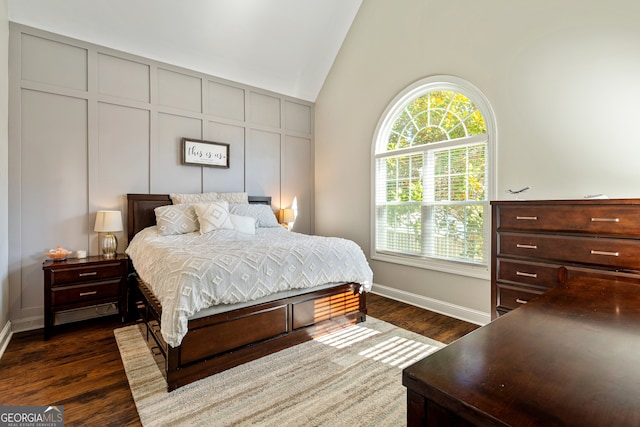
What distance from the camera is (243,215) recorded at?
383cm

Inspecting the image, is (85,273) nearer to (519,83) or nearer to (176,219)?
(176,219)

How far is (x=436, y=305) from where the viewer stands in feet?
11.4

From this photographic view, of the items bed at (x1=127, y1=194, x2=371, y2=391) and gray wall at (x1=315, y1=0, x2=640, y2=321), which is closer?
bed at (x1=127, y1=194, x2=371, y2=391)

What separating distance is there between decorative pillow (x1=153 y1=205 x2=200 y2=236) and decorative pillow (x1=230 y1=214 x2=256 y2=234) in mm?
399

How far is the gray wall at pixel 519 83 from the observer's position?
2.32 meters

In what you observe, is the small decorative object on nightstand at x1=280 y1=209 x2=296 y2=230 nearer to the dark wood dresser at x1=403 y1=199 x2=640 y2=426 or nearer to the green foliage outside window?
the green foliage outside window

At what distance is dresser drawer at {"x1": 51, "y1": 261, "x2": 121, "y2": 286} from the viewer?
110 inches

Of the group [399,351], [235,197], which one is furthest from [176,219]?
[399,351]

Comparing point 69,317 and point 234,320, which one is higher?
point 234,320

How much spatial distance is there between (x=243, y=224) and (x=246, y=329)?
147 centimetres

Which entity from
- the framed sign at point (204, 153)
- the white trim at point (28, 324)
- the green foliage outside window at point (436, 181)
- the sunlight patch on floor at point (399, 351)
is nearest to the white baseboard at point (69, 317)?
the white trim at point (28, 324)

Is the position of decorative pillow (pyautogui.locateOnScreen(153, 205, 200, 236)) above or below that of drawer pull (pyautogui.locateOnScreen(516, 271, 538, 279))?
above

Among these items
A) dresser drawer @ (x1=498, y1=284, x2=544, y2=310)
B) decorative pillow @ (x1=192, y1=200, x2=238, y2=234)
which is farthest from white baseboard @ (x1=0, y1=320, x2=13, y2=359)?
dresser drawer @ (x1=498, y1=284, x2=544, y2=310)

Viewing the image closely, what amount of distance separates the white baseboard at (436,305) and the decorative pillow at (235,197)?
2073 millimetres
